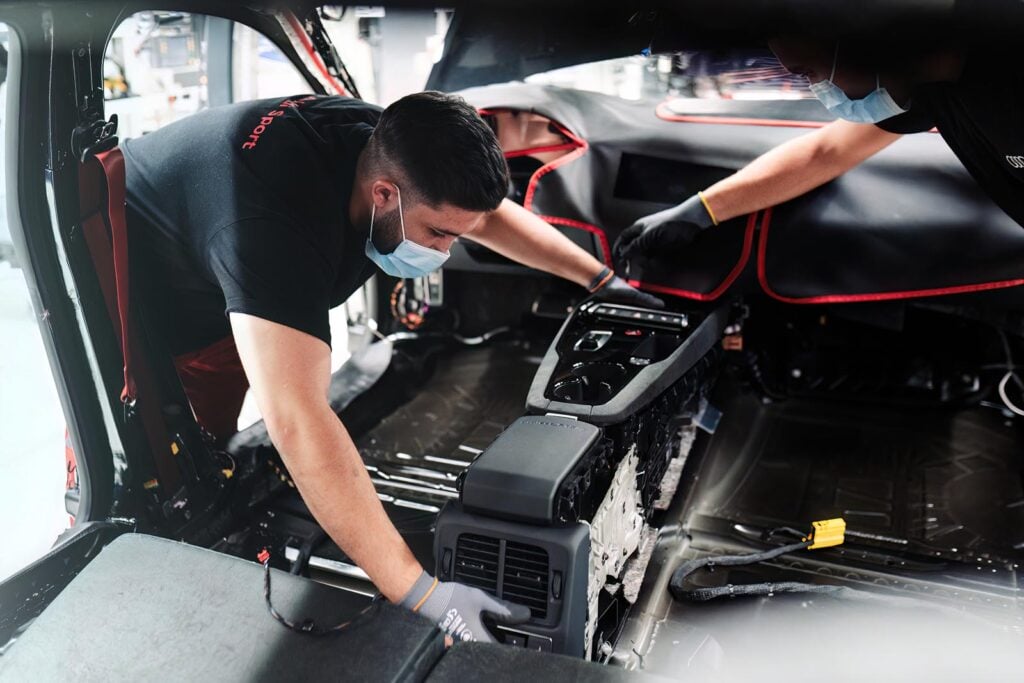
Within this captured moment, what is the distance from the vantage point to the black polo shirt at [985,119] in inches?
42.8

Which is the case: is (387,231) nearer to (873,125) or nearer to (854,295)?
(873,125)

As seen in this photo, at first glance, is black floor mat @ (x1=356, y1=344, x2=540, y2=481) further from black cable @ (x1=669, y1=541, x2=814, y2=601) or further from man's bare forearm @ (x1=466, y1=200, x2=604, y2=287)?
black cable @ (x1=669, y1=541, x2=814, y2=601)

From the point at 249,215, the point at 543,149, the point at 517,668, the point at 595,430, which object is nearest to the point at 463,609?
the point at 517,668

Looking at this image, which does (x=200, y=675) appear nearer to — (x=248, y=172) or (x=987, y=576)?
(x=248, y=172)

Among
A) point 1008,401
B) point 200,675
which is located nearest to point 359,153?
point 200,675

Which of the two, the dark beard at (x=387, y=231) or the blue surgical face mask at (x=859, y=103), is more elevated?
the blue surgical face mask at (x=859, y=103)

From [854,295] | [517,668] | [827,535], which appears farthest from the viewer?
[827,535]

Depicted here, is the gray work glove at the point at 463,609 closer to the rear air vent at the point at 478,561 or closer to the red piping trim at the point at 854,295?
the rear air vent at the point at 478,561

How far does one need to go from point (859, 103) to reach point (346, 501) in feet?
3.37

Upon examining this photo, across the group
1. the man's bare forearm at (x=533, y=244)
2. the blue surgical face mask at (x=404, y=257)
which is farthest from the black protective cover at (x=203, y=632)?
the man's bare forearm at (x=533, y=244)

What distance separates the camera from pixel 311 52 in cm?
201

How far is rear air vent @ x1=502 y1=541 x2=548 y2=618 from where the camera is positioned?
135 cm

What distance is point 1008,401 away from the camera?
2.37m

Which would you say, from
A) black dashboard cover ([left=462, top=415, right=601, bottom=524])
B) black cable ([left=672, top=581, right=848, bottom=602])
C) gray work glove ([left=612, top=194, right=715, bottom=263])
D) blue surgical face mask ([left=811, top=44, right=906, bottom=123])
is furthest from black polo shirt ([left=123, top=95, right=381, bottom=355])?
black cable ([left=672, top=581, right=848, bottom=602])
